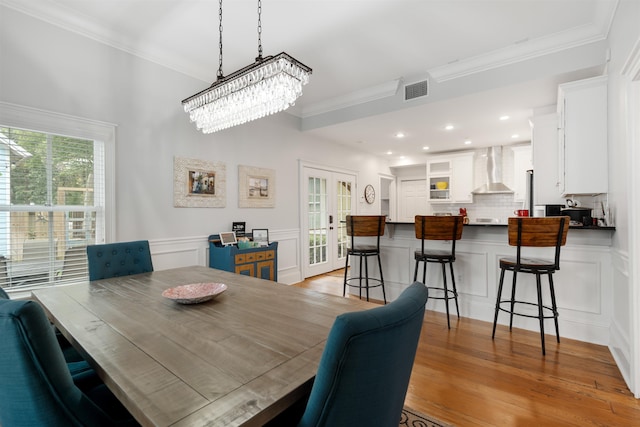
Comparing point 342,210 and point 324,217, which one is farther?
point 342,210

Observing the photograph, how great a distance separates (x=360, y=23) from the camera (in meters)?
2.75

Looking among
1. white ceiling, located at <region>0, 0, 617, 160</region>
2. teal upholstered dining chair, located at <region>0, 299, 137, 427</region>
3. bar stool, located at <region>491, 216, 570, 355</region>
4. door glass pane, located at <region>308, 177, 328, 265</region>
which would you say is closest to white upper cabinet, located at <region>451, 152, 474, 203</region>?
white ceiling, located at <region>0, 0, 617, 160</region>

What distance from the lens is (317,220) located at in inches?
218

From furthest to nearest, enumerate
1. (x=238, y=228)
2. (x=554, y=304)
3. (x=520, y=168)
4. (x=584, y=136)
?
1. (x=520, y=168)
2. (x=238, y=228)
3. (x=584, y=136)
4. (x=554, y=304)

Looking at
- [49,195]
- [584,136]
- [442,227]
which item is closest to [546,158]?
[584,136]

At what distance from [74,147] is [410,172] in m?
7.07

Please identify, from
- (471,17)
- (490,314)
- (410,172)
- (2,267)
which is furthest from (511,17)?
(410,172)

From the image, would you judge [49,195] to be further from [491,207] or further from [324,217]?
[491,207]

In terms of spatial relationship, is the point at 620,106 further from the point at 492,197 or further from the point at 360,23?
the point at 492,197

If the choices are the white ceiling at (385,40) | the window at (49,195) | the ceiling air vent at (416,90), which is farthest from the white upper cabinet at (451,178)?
the window at (49,195)

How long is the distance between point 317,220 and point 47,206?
3.80 metres

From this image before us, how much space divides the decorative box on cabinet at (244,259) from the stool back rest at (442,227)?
1969 mm

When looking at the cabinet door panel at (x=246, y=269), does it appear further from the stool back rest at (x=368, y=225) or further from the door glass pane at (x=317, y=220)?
the door glass pane at (x=317, y=220)

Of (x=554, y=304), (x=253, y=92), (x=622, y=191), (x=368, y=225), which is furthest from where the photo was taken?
(x=368, y=225)
